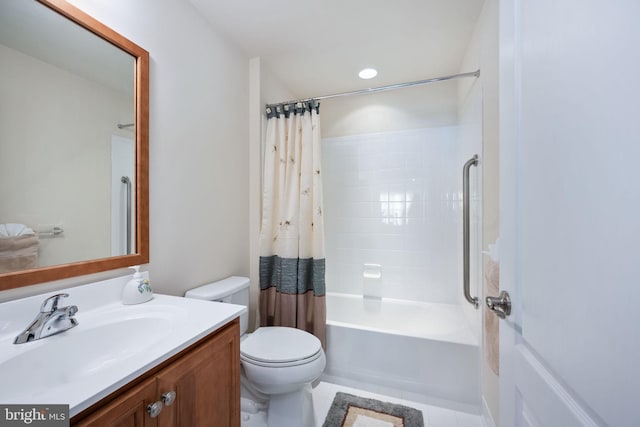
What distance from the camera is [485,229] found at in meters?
1.57

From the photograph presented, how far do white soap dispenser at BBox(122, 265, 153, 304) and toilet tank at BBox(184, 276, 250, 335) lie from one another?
297 millimetres

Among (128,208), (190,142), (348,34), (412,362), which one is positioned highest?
(348,34)

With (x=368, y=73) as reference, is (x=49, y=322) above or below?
below

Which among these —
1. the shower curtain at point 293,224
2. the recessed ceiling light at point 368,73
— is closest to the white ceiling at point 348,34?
the recessed ceiling light at point 368,73

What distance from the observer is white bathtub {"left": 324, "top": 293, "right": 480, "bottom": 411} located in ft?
5.52

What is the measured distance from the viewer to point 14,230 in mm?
860

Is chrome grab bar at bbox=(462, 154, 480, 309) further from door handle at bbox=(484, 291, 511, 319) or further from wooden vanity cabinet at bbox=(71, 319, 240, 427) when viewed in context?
wooden vanity cabinet at bbox=(71, 319, 240, 427)

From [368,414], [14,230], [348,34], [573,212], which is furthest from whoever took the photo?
[348,34]

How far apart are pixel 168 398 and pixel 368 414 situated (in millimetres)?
1361

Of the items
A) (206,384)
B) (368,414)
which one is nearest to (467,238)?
(368,414)

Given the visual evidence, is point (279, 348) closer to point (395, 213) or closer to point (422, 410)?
point (422, 410)

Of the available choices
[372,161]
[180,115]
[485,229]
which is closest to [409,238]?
[372,161]

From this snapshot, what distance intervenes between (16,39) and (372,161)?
2425mm

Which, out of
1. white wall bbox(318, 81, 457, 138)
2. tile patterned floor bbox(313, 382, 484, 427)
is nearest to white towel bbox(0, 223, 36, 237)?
tile patterned floor bbox(313, 382, 484, 427)
